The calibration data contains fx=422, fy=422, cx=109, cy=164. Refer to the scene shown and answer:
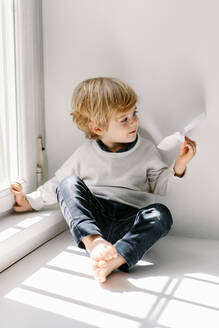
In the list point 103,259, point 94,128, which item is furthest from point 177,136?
point 103,259

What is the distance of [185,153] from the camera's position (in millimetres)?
1321

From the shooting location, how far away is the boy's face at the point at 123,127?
135 cm

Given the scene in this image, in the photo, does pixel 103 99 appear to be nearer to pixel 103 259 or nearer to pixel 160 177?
pixel 160 177

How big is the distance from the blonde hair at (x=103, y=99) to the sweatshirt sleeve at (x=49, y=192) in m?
0.19

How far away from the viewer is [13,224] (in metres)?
1.34

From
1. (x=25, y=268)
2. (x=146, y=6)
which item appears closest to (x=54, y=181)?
(x=25, y=268)

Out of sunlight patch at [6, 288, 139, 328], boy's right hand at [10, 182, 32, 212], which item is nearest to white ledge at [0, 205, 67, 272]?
boy's right hand at [10, 182, 32, 212]

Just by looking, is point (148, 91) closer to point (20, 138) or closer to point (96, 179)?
point (96, 179)

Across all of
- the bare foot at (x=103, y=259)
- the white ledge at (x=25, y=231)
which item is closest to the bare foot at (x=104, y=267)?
the bare foot at (x=103, y=259)

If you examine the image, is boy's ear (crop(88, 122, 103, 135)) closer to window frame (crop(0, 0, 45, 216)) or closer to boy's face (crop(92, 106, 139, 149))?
boy's face (crop(92, 106, 139, 149))

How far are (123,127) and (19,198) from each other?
43 cm

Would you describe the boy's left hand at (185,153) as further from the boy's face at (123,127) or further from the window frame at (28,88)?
the window frame at (28,88)

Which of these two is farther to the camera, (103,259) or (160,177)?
(160,177)

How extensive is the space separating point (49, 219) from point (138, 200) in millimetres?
304
